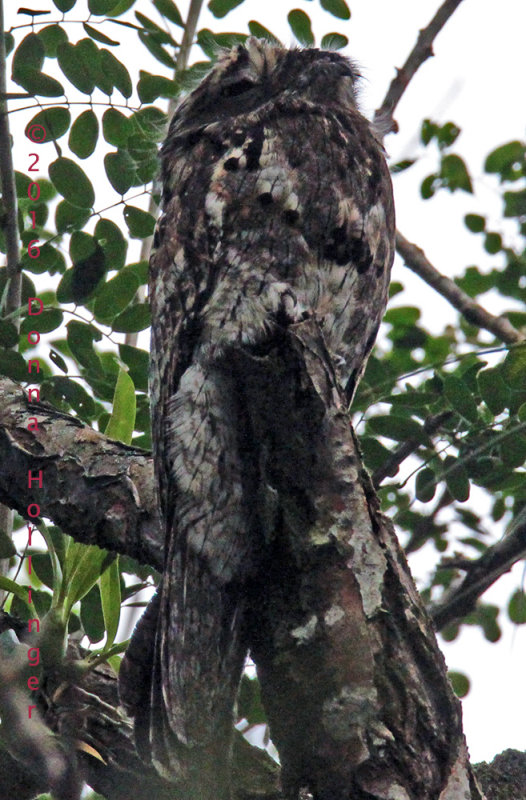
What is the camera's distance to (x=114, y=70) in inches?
87.3

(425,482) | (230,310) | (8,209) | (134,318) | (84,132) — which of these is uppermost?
(84,132)

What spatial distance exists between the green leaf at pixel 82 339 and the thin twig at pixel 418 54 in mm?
1216

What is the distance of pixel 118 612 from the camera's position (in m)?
2.10

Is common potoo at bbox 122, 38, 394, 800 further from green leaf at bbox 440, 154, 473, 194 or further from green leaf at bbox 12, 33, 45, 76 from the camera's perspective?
green leaf at bbox 440, 154, 473, 194

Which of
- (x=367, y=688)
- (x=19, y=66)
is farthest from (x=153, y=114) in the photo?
(x=367, y=688)

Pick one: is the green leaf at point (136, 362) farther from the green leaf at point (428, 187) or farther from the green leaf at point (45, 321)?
the green leaf at point (428, 187)

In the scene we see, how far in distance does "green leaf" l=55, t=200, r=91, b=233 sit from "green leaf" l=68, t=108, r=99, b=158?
14 centimetres

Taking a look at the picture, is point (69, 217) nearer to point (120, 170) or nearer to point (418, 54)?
point (120, 170)

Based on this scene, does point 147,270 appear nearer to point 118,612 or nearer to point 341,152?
point 341,152

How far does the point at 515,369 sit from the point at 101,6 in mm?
1331

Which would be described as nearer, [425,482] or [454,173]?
[425,482]

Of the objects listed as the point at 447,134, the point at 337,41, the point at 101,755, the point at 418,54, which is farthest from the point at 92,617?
the point at 418,54

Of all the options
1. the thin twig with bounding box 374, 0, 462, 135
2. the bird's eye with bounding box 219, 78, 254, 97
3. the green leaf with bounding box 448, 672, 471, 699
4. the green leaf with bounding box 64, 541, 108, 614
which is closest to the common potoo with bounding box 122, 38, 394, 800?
the bird's eye with bounding box 219, 78, 254, 97

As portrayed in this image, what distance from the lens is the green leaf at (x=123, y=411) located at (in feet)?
7.07
